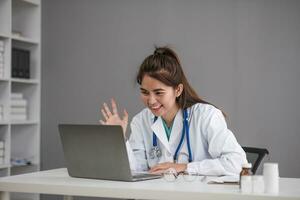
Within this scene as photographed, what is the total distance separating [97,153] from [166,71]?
73 centimetres

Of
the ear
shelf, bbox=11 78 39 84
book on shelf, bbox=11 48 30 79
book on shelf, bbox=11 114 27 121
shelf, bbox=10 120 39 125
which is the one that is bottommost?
shelf, bbox=10 120 39 125

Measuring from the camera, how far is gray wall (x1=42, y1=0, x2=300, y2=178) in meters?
4.83

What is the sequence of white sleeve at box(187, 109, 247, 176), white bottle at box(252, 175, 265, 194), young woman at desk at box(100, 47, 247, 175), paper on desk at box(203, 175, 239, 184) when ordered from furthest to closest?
young woman at desk at box(100, 47, 247, 175), white sleeve at box(187, 109, 247, 176), paper on desk at box(203, 175, 239, 184), white bottle at box(252, 175, 265, 194)

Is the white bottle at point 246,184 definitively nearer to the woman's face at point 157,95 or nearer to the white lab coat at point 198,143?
the white lab coat at point 198,143

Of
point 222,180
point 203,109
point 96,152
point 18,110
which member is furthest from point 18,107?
point 222,180

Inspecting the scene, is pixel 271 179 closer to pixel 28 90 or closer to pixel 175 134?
pixel 175 134

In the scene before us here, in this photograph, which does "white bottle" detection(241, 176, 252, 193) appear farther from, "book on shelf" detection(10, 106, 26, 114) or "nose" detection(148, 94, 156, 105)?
"book on shelf" detection(10, 106, 26, 114)

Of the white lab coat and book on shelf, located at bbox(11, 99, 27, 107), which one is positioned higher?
book on shelf, located at bbox(11, 99, 27, 107)

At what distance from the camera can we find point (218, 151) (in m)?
2.76

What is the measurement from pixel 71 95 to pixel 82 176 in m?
3.21

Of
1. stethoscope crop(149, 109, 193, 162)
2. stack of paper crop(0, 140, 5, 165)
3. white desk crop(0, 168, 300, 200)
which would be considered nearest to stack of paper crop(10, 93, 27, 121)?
stack of paper crop(0, 140, 5, 165)

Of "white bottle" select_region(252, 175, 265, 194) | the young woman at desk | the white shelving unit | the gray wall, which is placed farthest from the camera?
the white shelving unit

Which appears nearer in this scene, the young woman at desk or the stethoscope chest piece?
the young woman at desk

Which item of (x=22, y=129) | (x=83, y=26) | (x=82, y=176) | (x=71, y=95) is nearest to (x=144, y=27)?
(x=83, y=26)
